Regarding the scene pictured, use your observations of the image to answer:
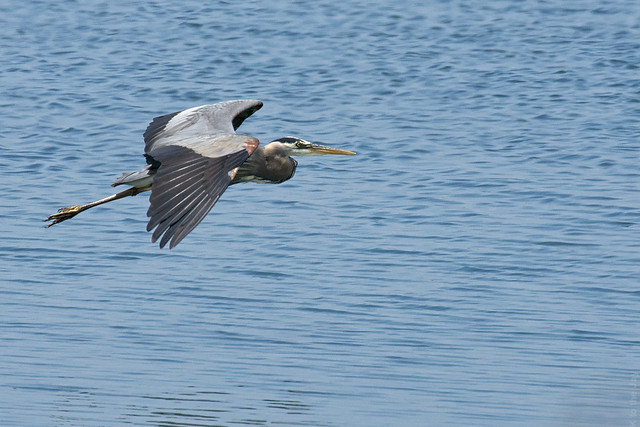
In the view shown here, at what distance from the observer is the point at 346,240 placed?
1180 cm

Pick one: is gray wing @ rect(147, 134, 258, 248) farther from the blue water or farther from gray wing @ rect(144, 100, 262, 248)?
the blue water

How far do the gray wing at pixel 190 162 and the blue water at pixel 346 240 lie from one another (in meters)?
1.12

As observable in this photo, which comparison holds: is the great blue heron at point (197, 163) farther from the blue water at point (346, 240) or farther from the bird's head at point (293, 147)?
the blue water at point (346, 240)

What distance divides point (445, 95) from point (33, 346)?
1015 cm

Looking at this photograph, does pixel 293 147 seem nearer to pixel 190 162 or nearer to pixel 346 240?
pixel 346 240

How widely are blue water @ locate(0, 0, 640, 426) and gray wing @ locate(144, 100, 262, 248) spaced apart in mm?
1125

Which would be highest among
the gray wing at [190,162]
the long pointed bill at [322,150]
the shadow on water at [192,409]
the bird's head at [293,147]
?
the gray wing at [190,162]

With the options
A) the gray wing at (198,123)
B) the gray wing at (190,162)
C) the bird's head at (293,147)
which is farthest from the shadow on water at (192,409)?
the bird's head at (293,147)

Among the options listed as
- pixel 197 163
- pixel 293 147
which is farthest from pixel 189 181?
pixel 293 147

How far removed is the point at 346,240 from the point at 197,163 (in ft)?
12.2

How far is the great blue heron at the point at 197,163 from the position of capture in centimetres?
754

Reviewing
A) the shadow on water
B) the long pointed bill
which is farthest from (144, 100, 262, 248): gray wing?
the shadow on water

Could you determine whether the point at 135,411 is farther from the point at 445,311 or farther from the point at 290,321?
the point at 445,311

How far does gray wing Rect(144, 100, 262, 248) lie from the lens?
7492mm
